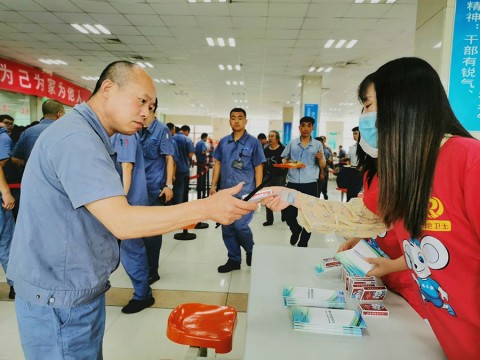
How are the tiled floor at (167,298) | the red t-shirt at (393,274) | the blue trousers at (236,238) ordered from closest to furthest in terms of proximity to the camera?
the red t-shirt at (393,274) < the tiled floor at (167,298) < the blue trousers at (236,238)

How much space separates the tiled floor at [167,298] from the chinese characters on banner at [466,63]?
86.7 inches

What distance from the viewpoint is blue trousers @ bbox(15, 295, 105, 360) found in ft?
3.22

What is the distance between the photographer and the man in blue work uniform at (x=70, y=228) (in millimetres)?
907

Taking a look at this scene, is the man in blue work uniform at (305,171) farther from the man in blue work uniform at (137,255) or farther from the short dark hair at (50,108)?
the short dark hair at (50,108)

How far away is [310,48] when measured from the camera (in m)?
7.17

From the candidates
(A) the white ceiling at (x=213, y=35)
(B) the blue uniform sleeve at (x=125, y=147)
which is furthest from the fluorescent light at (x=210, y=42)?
(B) the blue uniform sleeve at (x=125, y=147)

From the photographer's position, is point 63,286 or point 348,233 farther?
point 348,233

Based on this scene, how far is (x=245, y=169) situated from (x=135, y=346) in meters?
2.01

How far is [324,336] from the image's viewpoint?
0.98 metres

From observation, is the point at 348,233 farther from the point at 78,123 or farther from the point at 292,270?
the point at 78,123

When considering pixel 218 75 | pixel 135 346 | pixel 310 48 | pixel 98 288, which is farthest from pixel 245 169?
pixel 218 75

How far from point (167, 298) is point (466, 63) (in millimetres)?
3578

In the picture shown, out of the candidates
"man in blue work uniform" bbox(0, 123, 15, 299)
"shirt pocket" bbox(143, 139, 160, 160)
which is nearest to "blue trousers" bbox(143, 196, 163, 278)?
"shirt pocket" bbox(143, 139, 160, 160)

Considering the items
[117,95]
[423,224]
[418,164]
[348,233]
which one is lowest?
[348,233]
